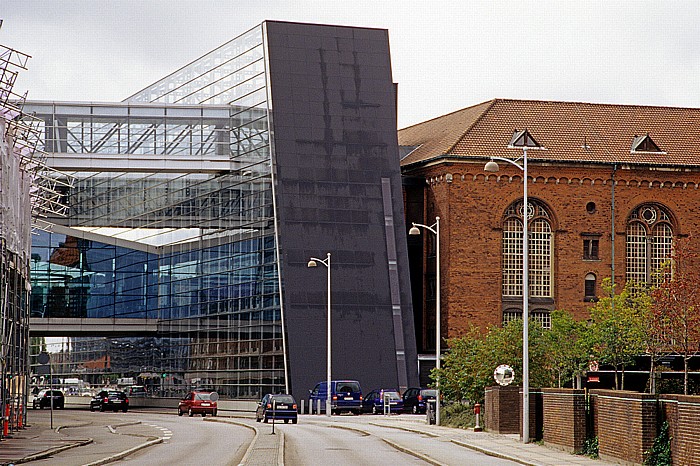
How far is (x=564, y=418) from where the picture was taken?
1265 inches

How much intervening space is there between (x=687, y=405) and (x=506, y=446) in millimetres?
11802

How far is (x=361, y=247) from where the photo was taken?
241 feet

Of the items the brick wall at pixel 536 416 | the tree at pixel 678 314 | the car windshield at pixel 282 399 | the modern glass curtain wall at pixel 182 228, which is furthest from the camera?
the modern glass curtain wall at pixel 182 228

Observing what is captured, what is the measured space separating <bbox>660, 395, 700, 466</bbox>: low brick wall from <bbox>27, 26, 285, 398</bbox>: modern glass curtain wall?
4691cm

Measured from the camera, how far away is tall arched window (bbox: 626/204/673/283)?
3061 inches

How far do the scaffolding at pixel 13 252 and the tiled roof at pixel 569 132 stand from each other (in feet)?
104

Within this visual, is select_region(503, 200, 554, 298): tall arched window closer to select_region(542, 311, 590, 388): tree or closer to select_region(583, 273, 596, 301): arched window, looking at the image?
select_region(583, 273, 596, 301): arched window

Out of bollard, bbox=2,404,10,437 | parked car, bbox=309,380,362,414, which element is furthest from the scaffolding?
parked car, bbox=309,380,362,414

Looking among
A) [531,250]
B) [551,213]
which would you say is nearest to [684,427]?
[531,250]

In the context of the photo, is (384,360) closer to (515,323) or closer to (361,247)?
(361,247)

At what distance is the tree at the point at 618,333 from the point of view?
58.3m

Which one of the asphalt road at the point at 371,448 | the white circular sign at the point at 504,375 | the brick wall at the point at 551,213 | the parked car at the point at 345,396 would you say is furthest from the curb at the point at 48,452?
the brick wall at the point at 551,213

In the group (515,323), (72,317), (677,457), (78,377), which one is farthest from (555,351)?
(78,377)

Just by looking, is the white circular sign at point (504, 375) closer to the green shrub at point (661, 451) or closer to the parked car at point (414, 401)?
the green shrub at point (661, 451)
